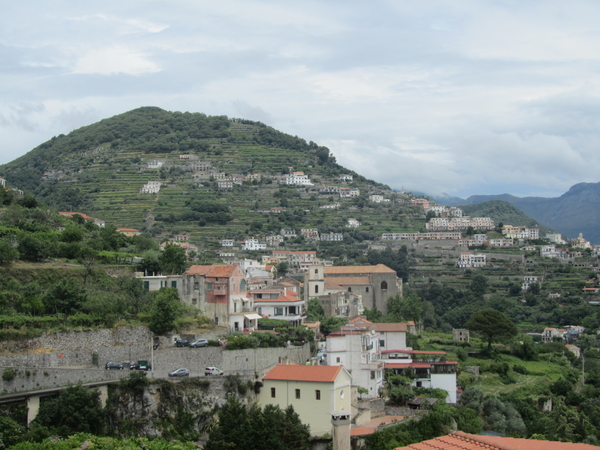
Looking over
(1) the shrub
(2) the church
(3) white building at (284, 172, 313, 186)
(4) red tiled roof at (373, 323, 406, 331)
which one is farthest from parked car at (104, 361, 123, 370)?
(3) white building at (284, 172, 313, 186)

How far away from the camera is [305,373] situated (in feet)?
97.6

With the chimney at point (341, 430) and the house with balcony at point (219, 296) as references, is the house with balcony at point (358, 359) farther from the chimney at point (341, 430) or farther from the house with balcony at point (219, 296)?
the chimney at point (341, 430)

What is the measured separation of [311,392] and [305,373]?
870mm

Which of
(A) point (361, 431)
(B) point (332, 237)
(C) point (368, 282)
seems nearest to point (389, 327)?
(A) point (361, 431)

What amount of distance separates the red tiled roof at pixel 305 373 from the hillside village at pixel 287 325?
3.2 inches

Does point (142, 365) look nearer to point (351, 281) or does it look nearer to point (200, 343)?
point (200, 343)

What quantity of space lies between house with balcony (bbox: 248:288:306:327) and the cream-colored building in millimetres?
13849

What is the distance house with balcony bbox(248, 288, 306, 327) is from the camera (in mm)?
44719

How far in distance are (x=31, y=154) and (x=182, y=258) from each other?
11049 cm

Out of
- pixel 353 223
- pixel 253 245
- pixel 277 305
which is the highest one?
pixel 353 223

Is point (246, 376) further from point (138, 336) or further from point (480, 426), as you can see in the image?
point (480, 426)

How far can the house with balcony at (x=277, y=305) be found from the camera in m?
44.7

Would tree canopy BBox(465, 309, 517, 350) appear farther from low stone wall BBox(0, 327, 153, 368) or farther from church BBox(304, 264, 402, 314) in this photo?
low stone wall BBox(0, 327, 153, 368)

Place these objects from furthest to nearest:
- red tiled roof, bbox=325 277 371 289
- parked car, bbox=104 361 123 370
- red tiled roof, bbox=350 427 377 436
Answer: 1. red tiled roof, bbox=325 277 371 289
2. parked car, bbox=104 361 123 370
3. red tiled roof, bbox=350 427 377 436
